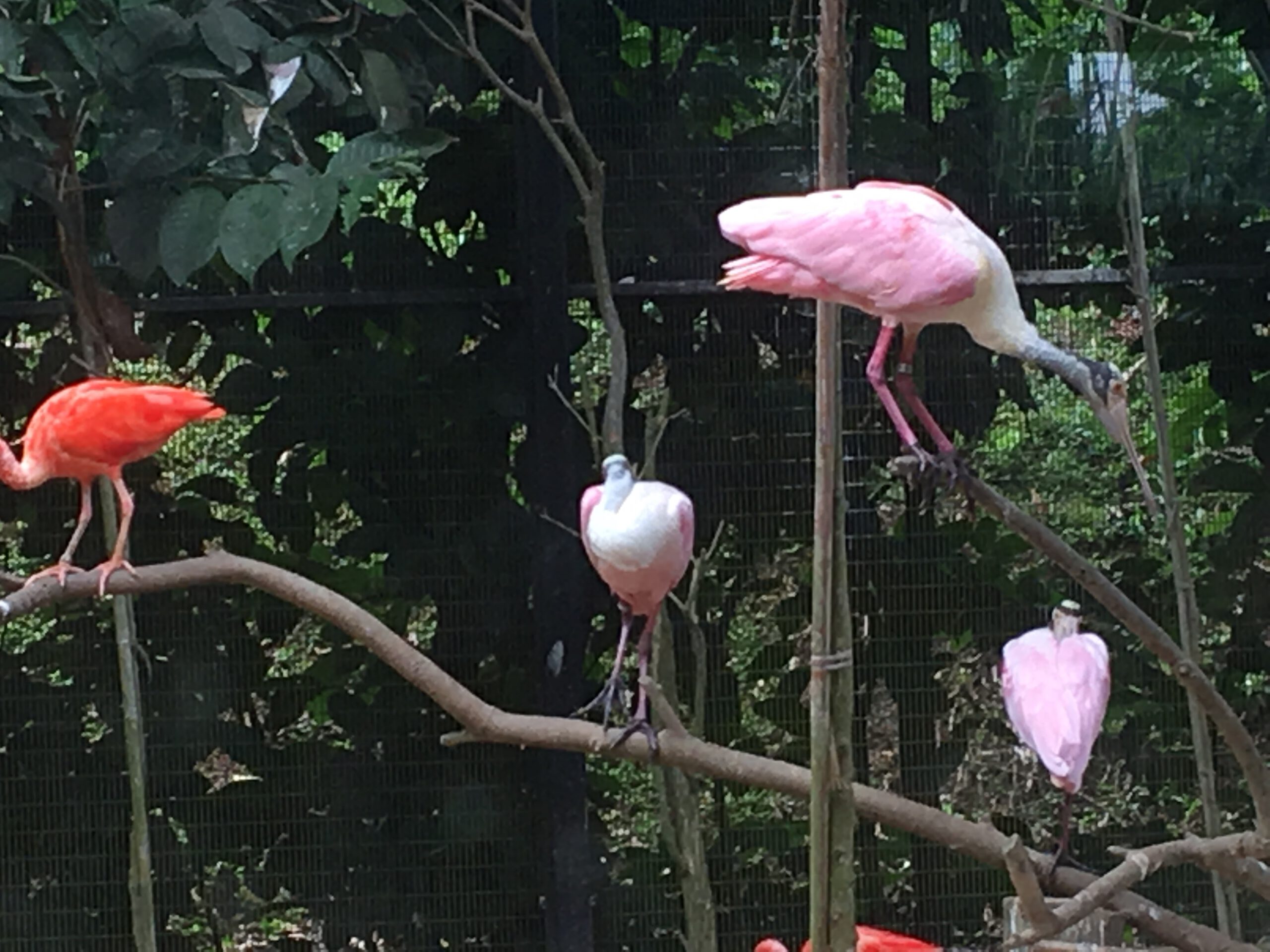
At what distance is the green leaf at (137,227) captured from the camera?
5.25 feet

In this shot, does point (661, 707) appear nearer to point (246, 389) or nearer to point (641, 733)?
point (641, 733)

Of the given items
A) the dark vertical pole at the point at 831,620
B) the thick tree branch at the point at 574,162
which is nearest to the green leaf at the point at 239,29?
the thick tree branch at the point at 574,162

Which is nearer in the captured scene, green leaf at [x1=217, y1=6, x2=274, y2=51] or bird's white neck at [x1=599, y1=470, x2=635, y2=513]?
bird's white neck at [x1=599, y1=470, x2=635, y2=513]

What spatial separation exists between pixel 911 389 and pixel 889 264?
0.18 meters

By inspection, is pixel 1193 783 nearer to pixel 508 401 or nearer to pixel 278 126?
pixel 508 401

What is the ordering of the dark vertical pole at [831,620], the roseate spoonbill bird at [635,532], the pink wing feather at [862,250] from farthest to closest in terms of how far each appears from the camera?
the roseate spoonbill bird at [635,532]
the pink wing feather at [862,250]
the dark vertical pole at [831,620]

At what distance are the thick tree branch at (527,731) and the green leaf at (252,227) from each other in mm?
273

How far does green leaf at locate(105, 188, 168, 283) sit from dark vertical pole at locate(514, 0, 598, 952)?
49 centimetres

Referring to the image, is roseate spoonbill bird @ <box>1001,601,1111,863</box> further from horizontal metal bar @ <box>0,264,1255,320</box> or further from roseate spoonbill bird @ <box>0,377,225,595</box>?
roseate spoonbill bird @ <box>0,377,225,595</box>

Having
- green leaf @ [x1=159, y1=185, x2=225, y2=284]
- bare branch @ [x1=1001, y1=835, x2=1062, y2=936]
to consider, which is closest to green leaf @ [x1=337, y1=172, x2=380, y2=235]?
green leaf @ [x1=159, y1=185, x2=225, y2=284]

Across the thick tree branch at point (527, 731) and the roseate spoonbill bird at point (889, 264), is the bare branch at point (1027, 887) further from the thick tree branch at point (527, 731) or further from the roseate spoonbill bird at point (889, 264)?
the roseate spoonbill bird at point (889, 264)

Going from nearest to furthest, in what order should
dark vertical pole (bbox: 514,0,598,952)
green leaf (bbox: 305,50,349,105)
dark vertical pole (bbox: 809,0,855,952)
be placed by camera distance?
dark vertical pole (bbox: 809,0,855,952)
green leaf (bbox: 305,50,349,105)
dark vertical pole (bbox: 514,0,598,952)

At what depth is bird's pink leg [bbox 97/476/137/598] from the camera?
57.6 inches

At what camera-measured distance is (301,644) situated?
6.59 ft
